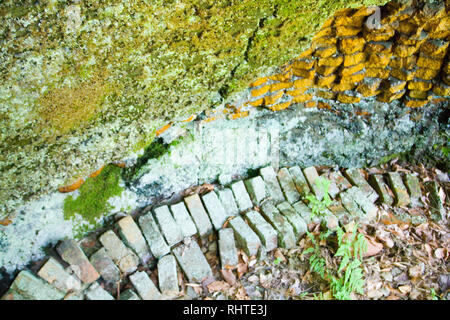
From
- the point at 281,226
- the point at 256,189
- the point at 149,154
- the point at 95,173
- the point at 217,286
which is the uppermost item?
the point at 149,154

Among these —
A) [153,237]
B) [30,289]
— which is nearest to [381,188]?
[153,237]

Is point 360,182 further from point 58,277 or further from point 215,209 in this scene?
point 58,277

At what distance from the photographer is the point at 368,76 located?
268 cm

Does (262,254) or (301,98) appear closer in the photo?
(262,254)

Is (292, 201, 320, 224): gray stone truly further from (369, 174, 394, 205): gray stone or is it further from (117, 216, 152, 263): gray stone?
(117, 216, 152, 263): gray stone

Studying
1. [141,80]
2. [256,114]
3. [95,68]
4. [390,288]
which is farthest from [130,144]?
[390,288]

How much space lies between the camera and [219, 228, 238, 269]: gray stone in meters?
2.33

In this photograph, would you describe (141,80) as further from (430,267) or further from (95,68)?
(430,267)

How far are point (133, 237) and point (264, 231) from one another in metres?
0.98

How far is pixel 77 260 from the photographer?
2082mm

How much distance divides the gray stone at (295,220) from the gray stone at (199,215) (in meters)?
0.63
